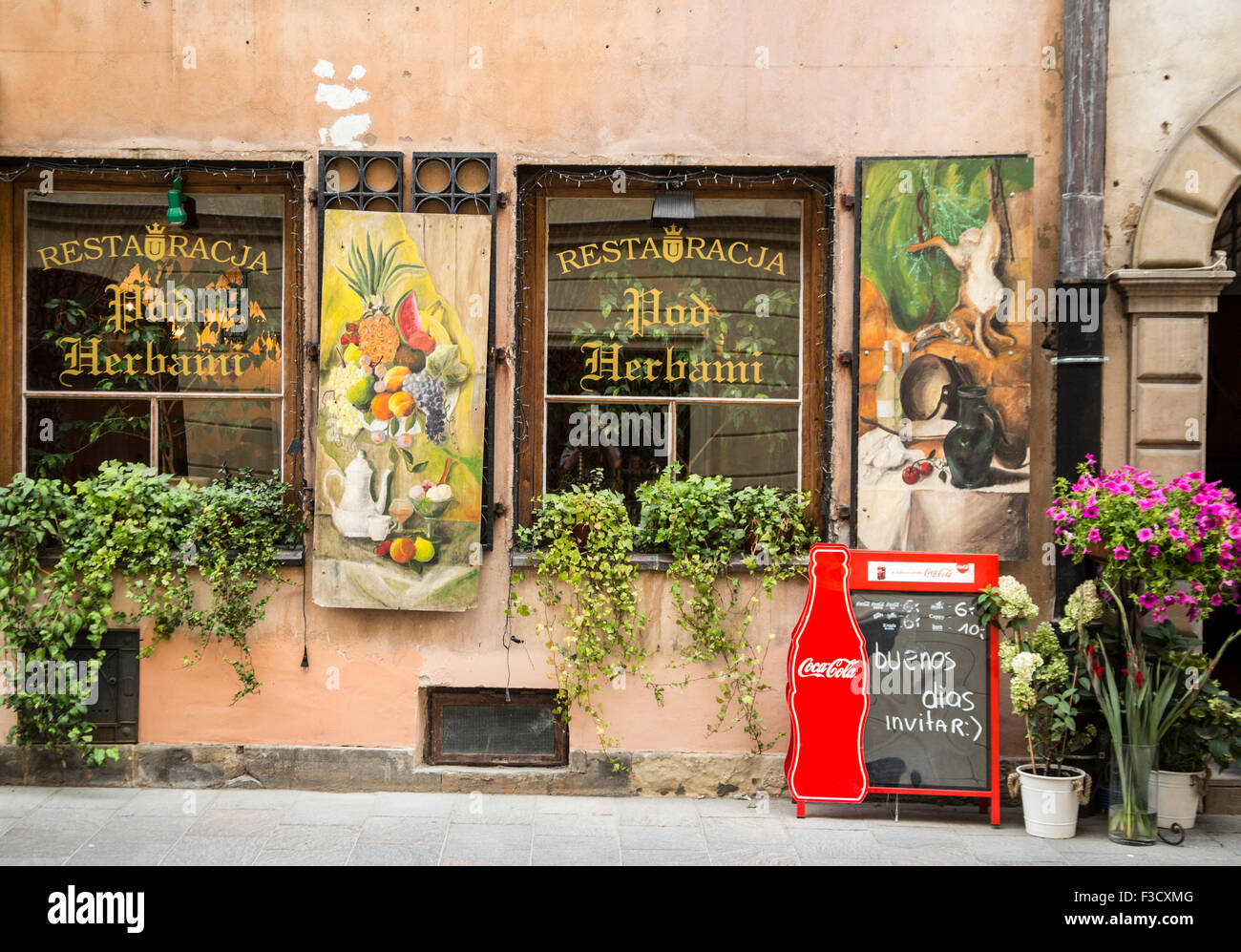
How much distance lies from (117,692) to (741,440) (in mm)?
3836

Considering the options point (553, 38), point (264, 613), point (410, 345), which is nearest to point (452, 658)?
point (264, 613)

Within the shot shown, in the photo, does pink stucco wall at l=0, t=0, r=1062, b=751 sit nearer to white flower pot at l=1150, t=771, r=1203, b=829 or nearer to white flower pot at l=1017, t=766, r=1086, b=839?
white flower pot at l=1017, t=766, r=1086, b=839

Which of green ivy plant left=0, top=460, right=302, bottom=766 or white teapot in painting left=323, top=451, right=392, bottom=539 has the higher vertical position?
white teapot in painting left=323, top=451, right=392, bottom=539

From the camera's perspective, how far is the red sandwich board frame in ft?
18.5

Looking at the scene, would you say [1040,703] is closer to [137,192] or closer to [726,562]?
[726,562]

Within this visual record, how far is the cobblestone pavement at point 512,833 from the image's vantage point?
5.11 metres

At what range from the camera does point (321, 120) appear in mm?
6023

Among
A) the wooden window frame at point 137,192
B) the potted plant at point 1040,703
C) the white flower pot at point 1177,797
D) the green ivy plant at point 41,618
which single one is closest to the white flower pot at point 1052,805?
the potted plant at point 1040,703

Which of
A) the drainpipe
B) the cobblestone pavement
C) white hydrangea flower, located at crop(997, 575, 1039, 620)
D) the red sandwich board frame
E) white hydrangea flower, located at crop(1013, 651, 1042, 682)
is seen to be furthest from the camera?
the drainpipe

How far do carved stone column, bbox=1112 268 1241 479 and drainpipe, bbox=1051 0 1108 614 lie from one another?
21 cm

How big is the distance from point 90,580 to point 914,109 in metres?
5.21

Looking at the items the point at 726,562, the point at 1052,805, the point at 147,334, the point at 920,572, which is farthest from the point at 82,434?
the point at 1052,805

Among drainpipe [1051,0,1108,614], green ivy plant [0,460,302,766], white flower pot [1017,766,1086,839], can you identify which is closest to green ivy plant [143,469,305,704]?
green ivy plant [0,460,302,766]

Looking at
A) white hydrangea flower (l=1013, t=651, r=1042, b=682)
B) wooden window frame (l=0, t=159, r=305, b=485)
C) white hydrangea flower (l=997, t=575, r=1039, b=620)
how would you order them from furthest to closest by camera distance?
wooden window frame (l=0, t=159, r=305, b=485)
white hydrangea flower (l=997, t=575, r=1039, b=620)
white hydrangea flower (l=1013, t=651, r=1042, b=682)
